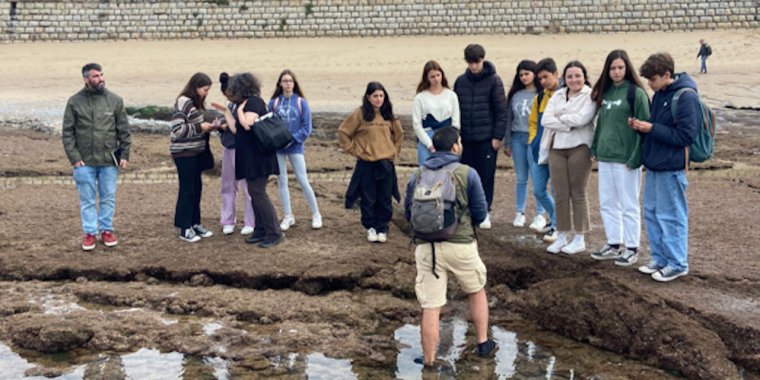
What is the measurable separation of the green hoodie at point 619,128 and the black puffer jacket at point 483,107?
51.9 inches

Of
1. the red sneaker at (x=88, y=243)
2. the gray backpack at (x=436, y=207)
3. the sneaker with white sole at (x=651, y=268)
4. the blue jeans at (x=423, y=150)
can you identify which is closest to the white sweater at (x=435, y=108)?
the blue jeans at (x=423, y=150)

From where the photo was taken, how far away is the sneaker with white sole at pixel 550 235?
7453mm

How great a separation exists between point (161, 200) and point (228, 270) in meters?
3.01

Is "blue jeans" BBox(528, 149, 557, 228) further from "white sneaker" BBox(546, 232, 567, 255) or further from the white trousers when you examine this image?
the white trousers

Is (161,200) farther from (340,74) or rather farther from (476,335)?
(340,74)

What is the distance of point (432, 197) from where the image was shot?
520 cm

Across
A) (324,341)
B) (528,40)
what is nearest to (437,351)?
(324,341)

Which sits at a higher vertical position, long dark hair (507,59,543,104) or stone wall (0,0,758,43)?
stone wall (0,0,758,43)

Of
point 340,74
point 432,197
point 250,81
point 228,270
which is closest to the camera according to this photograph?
point 432,197

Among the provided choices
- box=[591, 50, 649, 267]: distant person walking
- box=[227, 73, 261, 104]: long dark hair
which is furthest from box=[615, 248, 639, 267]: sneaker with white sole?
box=[227, 73, 261, 104]: long dark hair

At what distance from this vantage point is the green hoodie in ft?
21.0

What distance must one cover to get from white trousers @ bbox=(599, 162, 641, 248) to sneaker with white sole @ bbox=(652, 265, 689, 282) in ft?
1.38

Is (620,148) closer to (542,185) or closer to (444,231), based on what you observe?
(542,185)

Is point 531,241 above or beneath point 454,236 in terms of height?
beneath
